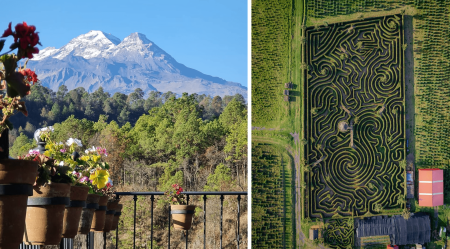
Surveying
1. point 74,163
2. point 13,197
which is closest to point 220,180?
point 74,163

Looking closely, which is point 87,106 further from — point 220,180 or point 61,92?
point 220,180

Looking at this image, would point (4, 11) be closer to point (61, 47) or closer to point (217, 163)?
point (61, 47)

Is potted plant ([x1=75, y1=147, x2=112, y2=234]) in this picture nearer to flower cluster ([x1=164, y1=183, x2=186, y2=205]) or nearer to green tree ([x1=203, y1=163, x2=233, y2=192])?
flower cluster ([x1=164, y1=183, x2=186, y2=205])

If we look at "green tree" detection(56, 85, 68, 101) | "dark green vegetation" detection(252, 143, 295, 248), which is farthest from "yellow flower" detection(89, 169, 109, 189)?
"green tree" detection(56, 85, 68, 101)

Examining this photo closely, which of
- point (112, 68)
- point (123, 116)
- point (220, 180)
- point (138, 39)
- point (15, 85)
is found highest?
point (138, 39)

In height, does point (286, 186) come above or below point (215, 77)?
below

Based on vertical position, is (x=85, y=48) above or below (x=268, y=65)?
above

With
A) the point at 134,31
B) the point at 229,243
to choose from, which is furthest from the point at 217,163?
the point at 134,31
